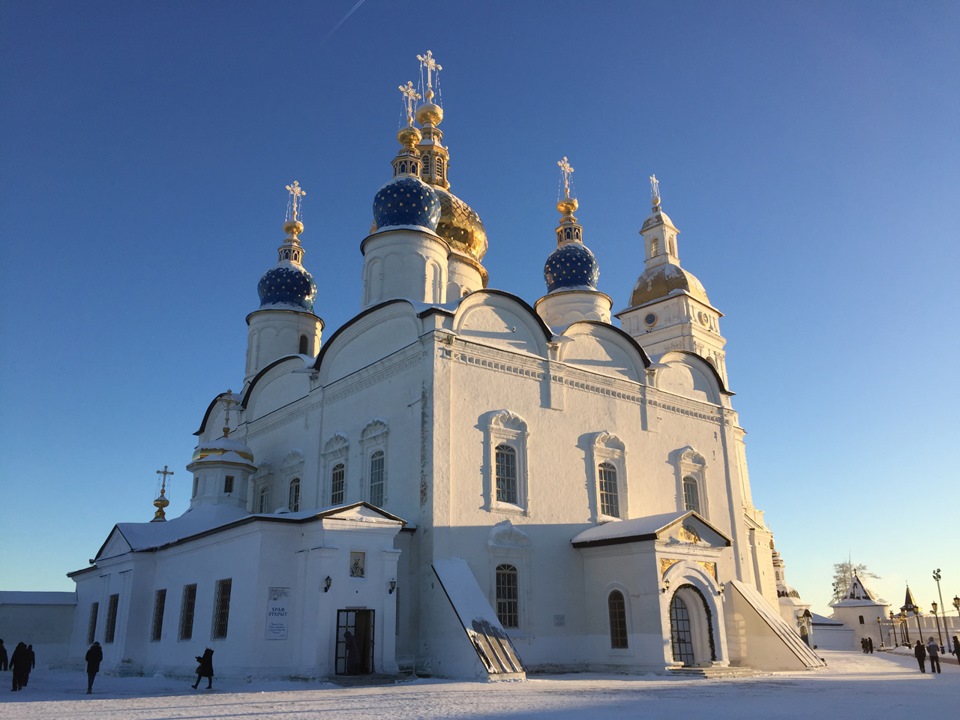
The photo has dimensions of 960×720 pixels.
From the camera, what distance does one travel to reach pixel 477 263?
2084 cm

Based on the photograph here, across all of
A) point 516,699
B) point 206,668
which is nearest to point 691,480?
point 516,699

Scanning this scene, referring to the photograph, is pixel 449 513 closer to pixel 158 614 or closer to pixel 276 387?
pixel 158 614

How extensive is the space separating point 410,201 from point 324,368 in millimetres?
4127

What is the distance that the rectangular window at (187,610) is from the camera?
46.9 ft

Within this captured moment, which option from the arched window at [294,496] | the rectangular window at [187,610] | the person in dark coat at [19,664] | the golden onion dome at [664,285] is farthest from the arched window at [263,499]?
the golden onion dome at [664,285]

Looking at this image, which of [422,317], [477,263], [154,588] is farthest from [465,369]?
[154,588]

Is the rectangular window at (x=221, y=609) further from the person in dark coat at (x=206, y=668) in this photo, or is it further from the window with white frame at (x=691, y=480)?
the window with white frame at (x=691, y=480)

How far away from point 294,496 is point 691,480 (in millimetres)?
9015

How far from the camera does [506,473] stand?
14.9 m

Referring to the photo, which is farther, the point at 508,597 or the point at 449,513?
the point at 508,597

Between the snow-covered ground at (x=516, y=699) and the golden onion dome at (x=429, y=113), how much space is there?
48.1ft

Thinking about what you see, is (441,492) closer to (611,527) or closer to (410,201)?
(611,527)

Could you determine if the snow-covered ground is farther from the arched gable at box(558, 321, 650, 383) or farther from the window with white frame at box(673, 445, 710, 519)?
the arched gable at box(558, 321, 650, 383)

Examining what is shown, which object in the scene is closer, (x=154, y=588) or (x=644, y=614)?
(x=644, y=614)
